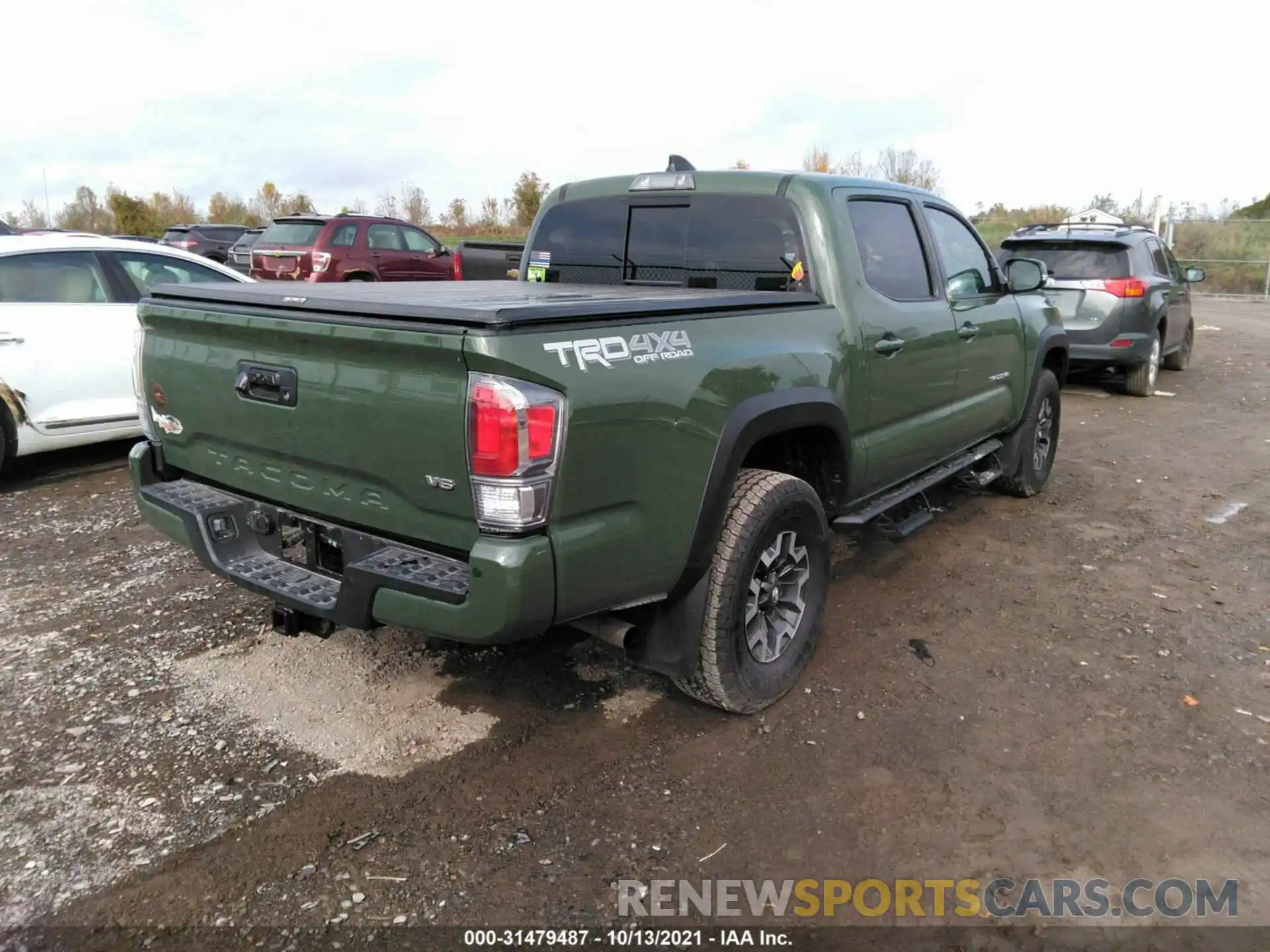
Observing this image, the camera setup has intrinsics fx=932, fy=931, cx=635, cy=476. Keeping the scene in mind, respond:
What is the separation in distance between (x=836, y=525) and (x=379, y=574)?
2.11m

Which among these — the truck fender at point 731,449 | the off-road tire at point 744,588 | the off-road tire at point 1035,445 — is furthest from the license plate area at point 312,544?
the off-road tire at point 1035,445

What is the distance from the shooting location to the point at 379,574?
8.75 feet

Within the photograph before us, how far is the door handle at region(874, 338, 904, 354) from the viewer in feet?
12.8

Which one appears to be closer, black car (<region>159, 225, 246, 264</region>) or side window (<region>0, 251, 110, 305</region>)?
side window (<region>0, 251, 110, 305</region>)

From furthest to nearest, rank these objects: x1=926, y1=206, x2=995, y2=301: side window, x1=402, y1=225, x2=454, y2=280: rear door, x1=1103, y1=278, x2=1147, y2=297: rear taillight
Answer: x1=402, y1=225, x2=454, y2=280: rear door
x1=1103, y1=278, x2=1147, y2=297: rear taillight
x1=926, y1=206, x2=995, y2=301: side window

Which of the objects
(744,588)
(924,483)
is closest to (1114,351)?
(924,483)

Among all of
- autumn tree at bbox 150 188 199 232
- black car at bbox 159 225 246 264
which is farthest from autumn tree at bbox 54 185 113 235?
black car at bbox 159 225 246 264

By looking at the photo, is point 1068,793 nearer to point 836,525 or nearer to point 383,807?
point 836,525

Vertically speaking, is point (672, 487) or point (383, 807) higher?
point (672, 487)

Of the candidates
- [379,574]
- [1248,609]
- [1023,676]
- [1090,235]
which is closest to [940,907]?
[1023,676]

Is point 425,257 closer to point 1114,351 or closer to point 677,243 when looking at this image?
point 1114,351

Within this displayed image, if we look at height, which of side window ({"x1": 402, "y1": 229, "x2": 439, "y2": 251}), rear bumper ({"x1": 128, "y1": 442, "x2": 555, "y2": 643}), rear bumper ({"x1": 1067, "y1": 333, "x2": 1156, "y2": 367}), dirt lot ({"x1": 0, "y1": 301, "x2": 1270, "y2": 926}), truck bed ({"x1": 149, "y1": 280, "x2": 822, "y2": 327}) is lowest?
dirt lot ({"x1": 0, "y1": 301, "x2": 1270, "y2": 926})

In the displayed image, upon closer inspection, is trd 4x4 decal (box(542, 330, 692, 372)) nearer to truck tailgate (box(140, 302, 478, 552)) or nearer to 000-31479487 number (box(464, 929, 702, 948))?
truck tailgate (box(140, 302, 478, 552))

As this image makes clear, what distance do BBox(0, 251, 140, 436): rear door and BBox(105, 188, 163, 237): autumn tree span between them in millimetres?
39677
